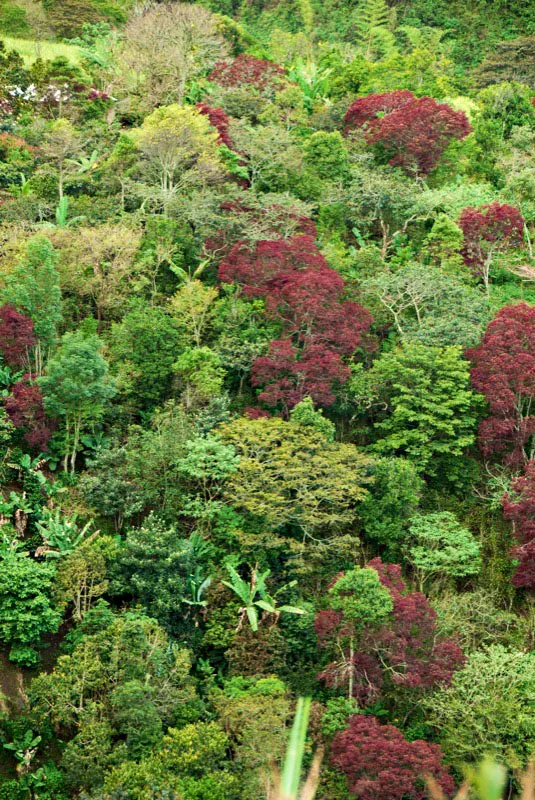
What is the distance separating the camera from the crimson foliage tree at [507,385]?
2567 cm

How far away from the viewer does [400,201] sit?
108 ft

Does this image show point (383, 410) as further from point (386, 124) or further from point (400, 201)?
point (386, 124)

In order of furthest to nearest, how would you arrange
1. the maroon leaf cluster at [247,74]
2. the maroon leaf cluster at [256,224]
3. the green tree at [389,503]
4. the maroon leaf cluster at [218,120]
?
the maroon leaf cluster at [247,74] → the maroon leaf cluster at [218,120] → the maroon leaf cluster at [256,224] → the green tree at [389,503]

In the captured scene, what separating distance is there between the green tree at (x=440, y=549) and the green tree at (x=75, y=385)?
7.45 meters

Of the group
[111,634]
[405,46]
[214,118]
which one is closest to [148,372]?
[111,634]

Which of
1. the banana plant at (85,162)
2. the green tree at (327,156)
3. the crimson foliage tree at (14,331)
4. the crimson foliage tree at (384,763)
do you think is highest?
the green tree at (327,156)

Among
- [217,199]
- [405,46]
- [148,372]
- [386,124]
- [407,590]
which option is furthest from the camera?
[405,46]

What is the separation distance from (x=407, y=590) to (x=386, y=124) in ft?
57.6

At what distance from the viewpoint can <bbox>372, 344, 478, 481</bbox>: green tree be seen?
83.0ft

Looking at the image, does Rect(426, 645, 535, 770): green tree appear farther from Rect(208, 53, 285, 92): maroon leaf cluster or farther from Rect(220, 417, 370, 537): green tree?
Rect(208, 53, 285, 92): maroon leaf cluster

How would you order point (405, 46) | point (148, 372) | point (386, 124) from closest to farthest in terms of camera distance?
1. point (148, 372)
2. point (386, 124)
3. point (405, 46)

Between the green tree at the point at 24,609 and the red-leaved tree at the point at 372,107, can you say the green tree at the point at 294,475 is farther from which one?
the red-leaved tree at the point at 372,107

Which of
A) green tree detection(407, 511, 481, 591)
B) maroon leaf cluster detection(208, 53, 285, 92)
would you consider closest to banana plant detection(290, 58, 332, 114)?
maroon leaf cluster detection(208, 53, 285, 92)

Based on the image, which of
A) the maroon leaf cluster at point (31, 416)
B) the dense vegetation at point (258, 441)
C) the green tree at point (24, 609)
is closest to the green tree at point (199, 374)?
the dense vegetation at point (258, 441)
